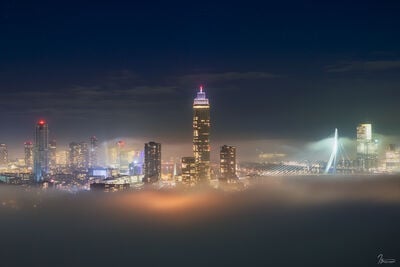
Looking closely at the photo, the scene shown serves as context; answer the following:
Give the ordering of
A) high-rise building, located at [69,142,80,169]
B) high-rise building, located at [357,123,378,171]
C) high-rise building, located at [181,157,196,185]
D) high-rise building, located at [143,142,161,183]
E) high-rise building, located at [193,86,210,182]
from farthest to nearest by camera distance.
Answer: high-rise building, located at [69,142,80,169] < high-rise building, located at [143,142,161,183] < high-rise building, located at [193,86,210,182] < high-rise building, located at [181,157,196,185] < high-rise building, located at [357,123,378,171]

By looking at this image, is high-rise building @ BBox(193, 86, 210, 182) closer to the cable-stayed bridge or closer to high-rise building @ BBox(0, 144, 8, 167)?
the cable-stayed bridge

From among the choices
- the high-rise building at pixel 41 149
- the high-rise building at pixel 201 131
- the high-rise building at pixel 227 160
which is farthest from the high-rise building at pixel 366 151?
the high-rise building at pixel 41 149

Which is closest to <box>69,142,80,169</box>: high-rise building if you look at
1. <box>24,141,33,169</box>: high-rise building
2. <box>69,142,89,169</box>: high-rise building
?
<box>69,142,89,169</box>: high-rise building

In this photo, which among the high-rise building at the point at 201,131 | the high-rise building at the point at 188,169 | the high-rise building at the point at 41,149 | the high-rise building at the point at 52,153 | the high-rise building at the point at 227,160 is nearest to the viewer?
the high-rise building at the point at 188,169

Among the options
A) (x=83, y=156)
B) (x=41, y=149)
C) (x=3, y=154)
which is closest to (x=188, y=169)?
(x=41, y=149)

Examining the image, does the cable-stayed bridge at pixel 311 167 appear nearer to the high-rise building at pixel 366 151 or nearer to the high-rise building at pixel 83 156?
the high-rise building at pixel 366 151
